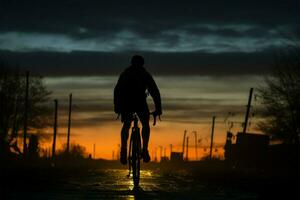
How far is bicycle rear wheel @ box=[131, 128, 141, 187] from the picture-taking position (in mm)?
14852

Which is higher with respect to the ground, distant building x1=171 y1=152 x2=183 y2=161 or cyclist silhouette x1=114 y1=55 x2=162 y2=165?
distant building x1=171 y1=152 x2=183 y2=161

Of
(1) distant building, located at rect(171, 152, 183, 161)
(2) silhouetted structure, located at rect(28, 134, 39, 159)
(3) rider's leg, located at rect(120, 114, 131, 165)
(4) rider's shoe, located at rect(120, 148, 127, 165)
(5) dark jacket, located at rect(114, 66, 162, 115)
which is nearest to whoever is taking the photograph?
(5) dark jacket, located at rect(114, 66, 162, 115)

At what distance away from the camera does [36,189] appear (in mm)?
14148

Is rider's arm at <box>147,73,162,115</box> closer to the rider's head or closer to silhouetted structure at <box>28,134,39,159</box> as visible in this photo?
the rider's head

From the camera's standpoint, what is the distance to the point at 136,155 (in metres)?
15.0

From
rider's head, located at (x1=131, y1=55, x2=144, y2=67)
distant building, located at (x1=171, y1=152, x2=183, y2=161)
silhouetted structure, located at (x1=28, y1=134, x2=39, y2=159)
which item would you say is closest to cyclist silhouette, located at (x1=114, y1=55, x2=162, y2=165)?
rider's head, located at (x1=131, y1=55, x2=144, y2=67)

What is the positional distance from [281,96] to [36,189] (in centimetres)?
6025

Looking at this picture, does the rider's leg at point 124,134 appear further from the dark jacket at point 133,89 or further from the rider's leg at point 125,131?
the dark jacket at point 133,89

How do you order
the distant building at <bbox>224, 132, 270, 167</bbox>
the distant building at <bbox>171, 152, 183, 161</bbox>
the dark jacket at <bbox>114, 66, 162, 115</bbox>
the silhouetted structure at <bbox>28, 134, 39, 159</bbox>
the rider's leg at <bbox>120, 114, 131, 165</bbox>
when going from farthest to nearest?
the distant building at <bbox>171, 152, 183, 161</bbox>
the silhouetted structure at <bbox>28, 134, 39, 159</bbox>
the distant building at <bbox>224, 132, 270, 167</bbox>
the rider's leg at <bbox>120, 114, 131, 165</bbox>
the dark jacket at <bbox>114, 66, 162, 115</bbox>

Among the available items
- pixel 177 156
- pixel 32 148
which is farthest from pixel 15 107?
pixel 177 156

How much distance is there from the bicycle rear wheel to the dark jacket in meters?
0.74

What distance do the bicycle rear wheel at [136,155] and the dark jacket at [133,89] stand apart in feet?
2.44

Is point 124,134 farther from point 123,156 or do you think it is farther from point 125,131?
point 123,156

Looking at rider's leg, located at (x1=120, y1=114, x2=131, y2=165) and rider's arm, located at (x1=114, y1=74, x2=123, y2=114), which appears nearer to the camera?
rider's arm, located at (x1=114, y1=74, x2=123, y2=114)
